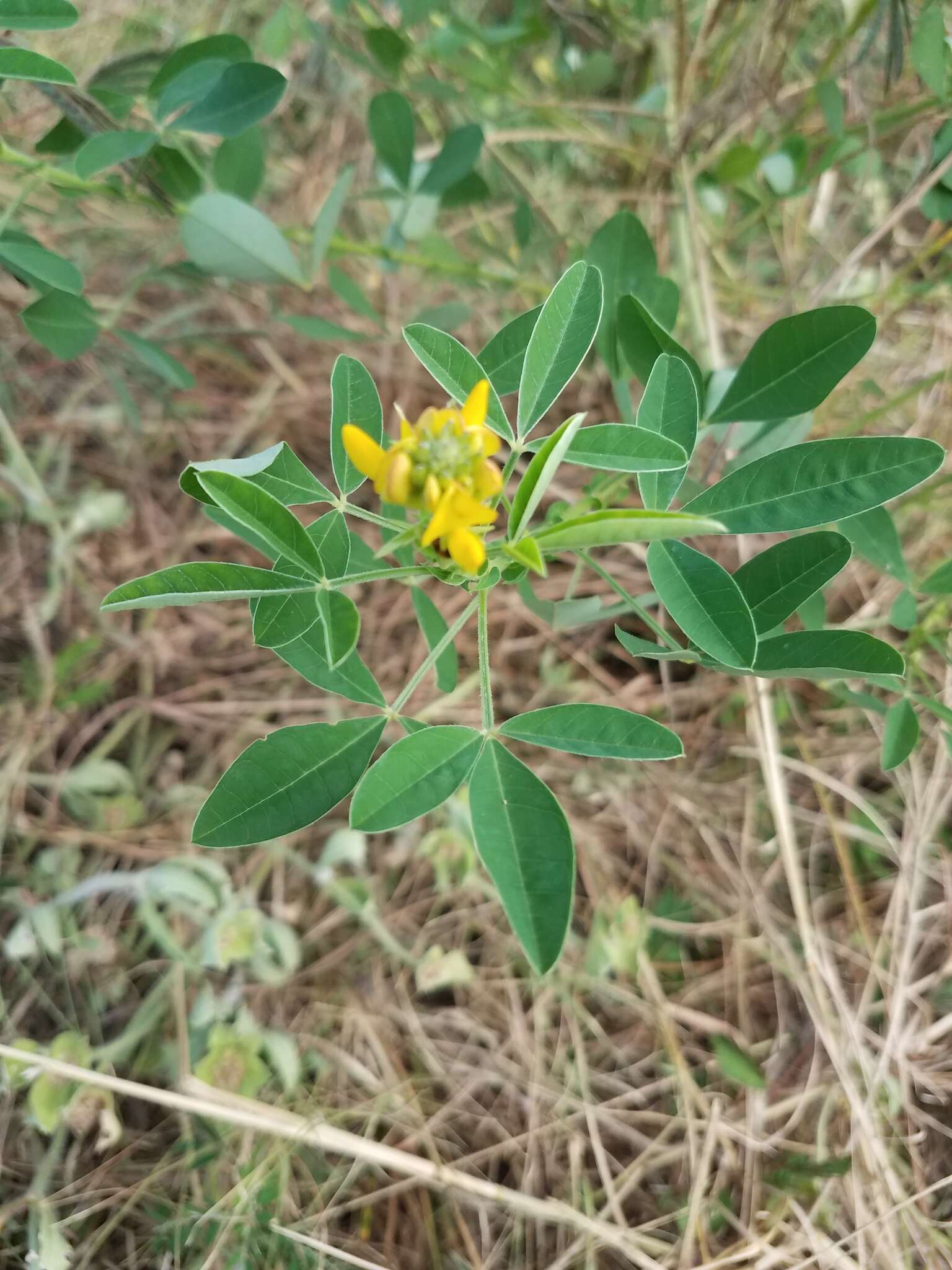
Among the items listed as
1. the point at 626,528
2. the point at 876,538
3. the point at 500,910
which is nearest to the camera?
the point at 626,528

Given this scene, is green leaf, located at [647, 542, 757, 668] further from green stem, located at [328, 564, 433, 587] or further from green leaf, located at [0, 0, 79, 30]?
green leaf, located at [0, 0, 79, 30]

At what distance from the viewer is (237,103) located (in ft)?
2.97

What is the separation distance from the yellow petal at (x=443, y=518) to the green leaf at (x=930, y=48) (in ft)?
2.65

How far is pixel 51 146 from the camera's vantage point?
970 mm

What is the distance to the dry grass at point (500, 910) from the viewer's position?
126 cm

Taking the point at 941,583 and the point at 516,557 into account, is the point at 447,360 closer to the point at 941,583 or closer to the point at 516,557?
the point at 516,557

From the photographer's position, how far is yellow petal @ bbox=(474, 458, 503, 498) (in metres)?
0.55

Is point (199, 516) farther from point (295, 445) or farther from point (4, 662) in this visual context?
point (4, 662)

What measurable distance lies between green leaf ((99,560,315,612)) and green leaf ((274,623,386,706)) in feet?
0.28

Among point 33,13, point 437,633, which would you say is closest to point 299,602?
point 437,633

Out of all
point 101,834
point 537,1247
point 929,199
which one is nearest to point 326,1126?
point 537,1247

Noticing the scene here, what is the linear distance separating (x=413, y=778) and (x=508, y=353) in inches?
16.7

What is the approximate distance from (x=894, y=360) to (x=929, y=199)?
28.2 inches

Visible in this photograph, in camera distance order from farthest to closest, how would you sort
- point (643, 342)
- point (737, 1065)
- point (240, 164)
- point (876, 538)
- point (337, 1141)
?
1. point (737, 1065)
2. point (337, 1141)
3. point (240, 164)
4. point (876, 538)
5. point (643, 342)
